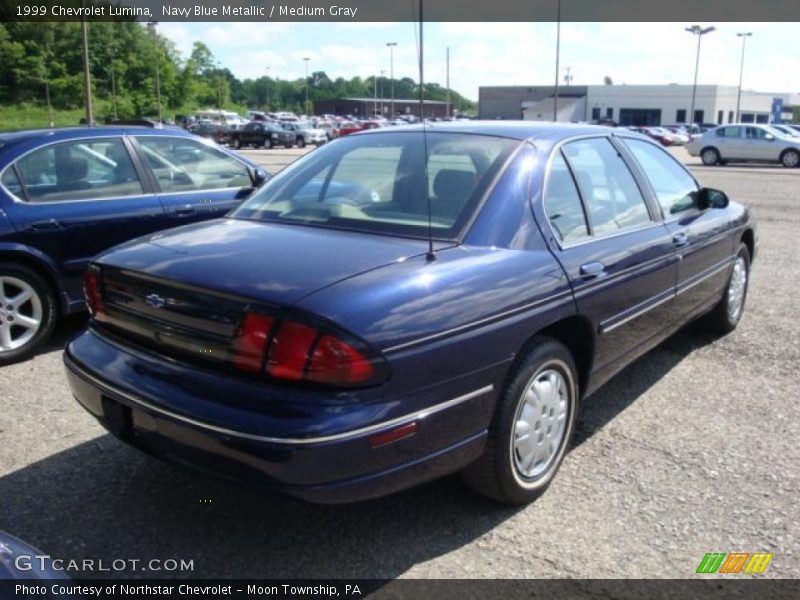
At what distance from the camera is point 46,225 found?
16.4 ft

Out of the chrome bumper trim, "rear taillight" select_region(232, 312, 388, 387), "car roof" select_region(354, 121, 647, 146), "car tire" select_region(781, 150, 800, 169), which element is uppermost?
"car roof" select_region(354, 121, 647, 146)

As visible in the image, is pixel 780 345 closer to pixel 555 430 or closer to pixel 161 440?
pixel 555 430

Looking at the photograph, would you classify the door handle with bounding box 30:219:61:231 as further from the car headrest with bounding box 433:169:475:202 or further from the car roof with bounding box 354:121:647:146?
the car headrest with bounding box 433:169:475:202

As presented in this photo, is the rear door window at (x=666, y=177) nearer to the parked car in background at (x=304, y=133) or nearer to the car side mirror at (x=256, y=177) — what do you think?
the car side mirror at (x=256, y=177)

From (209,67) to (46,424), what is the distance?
126681mm

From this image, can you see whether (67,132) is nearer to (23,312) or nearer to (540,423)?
(23,312)

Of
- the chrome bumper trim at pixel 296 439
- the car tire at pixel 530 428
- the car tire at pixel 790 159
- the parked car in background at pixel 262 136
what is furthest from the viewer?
the parked car in background at pixel 262 136

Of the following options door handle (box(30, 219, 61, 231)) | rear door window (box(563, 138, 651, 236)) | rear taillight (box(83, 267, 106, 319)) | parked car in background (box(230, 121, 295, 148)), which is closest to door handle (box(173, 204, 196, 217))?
door handle (box(30, 219, 61, 231))

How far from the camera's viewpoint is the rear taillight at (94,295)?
3125mm

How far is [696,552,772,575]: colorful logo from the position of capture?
272cm

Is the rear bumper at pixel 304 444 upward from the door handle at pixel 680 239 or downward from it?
downward

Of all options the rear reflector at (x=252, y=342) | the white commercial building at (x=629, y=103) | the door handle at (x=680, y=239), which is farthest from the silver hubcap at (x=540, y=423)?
the white commercial building at (x=629, y=103)

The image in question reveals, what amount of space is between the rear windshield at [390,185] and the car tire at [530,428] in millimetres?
639

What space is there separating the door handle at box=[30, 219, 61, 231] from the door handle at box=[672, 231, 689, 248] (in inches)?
155
